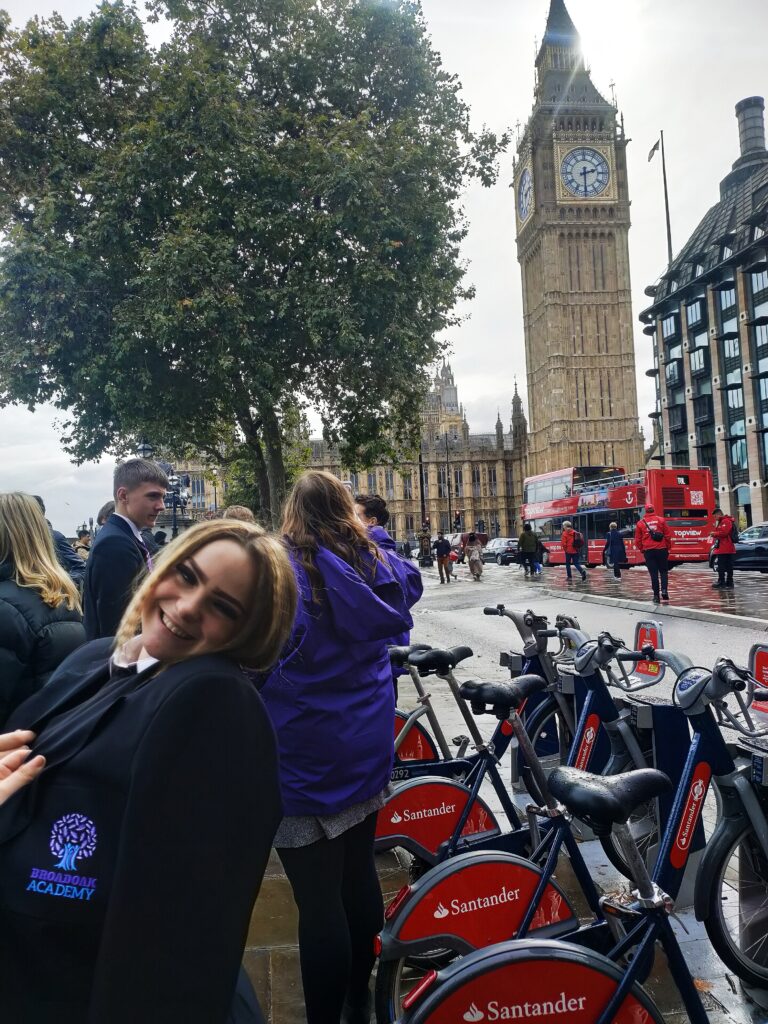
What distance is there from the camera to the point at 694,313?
55938 millimetres

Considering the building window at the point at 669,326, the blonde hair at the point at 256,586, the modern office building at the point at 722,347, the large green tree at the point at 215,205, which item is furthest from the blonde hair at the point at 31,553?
the building window at the point at 669,326

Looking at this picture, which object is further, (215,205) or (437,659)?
(215,205)

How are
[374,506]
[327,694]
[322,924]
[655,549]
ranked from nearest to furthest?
[322,924]
[327,694]
[374,506]
[655,549]

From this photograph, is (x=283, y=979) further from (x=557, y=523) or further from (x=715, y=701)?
(x=557, y=523)

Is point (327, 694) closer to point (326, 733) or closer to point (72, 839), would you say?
point (326, 733)

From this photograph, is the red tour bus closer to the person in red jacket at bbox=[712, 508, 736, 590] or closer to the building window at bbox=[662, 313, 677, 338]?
the person in red jacket at bbox=[712, 508, 736, 590]

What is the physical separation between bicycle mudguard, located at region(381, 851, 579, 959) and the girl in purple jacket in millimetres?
222

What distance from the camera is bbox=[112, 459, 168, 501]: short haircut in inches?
162

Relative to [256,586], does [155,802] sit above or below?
below

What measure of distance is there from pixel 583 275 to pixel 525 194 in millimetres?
12393

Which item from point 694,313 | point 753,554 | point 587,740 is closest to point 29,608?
point 587,740

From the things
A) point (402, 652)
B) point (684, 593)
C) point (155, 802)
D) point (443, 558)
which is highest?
point (155, 802)

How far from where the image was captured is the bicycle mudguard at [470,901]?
2.38 m

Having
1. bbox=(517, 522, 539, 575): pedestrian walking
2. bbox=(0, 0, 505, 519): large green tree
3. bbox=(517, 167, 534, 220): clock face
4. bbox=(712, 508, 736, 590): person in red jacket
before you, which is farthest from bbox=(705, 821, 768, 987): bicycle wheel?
bbox=(517, 167, 534, 220): clock face
